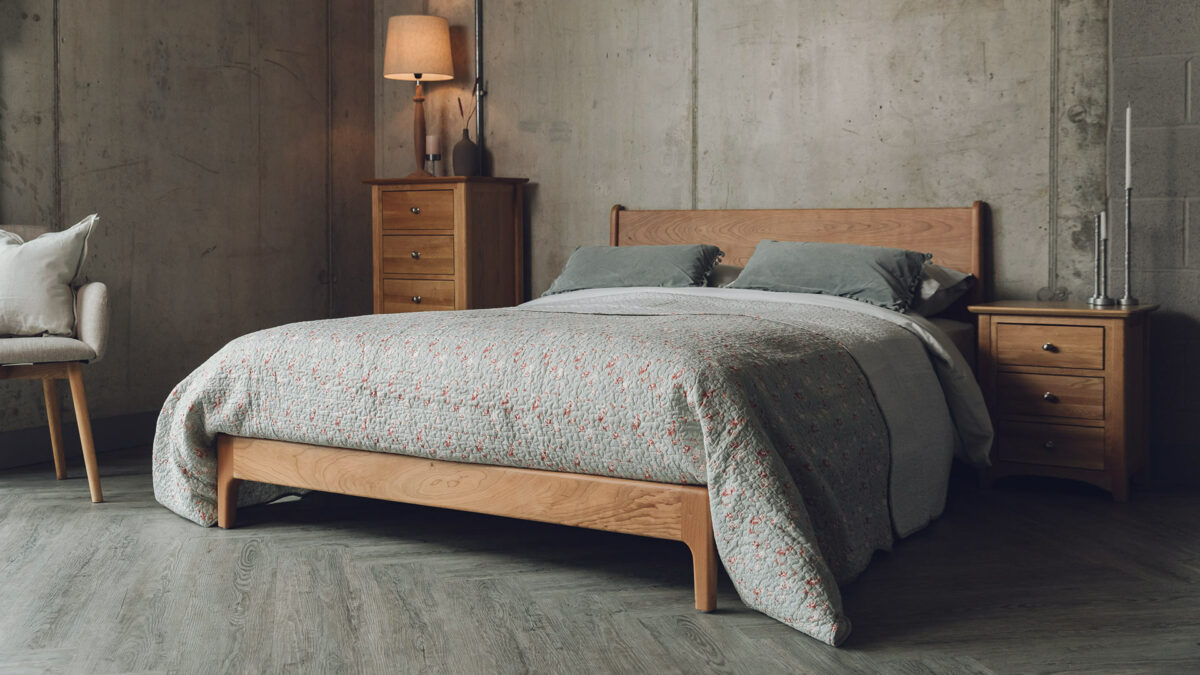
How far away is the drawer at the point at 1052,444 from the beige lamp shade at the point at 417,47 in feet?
9.52

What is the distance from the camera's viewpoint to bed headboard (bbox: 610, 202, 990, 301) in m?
3.91

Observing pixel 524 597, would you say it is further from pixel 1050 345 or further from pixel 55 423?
pixel 55 423

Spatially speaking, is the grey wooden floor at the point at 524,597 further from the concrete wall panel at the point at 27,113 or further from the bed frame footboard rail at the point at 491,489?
the concrete wall panel at the point at 27,113

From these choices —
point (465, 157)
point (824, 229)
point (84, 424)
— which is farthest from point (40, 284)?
point (824, 229)

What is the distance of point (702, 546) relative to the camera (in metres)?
2.23

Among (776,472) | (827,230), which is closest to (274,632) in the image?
(776,472)

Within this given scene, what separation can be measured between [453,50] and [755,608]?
3.68 m

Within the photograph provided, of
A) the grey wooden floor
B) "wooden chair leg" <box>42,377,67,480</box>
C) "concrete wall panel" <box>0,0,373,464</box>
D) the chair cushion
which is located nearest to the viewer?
the grey wooden floor

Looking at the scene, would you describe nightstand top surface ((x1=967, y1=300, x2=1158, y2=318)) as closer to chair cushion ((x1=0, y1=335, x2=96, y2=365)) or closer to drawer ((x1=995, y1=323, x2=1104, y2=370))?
drawer ((x1=995, y1=323, x2=1104, y2=370))

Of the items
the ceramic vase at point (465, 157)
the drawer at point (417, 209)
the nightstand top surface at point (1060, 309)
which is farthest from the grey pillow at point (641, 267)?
the nightstand top surface at point (1060, 309)

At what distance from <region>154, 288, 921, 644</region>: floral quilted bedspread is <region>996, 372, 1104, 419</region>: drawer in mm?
737

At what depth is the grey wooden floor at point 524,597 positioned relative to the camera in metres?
2.00

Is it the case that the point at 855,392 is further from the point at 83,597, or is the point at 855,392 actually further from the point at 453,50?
the point at 453,50

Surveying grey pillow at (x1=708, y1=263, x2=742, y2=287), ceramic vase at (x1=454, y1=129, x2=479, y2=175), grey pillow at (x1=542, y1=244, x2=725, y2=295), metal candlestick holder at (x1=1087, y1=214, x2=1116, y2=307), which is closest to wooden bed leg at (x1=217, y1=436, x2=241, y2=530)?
grey pillow at (x1=542, y1=244, x2=725, y2=295)
